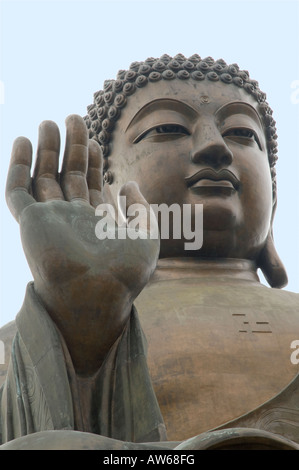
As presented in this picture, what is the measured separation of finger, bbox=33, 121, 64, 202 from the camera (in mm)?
6324

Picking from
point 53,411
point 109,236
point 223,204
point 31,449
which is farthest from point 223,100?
point 31,449

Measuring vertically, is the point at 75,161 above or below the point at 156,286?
above

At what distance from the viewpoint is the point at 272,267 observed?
9.05 metres

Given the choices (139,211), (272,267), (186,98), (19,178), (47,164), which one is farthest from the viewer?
(272,267)

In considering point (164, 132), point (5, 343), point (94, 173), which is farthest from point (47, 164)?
point (164, 132)

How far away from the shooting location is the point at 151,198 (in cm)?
858

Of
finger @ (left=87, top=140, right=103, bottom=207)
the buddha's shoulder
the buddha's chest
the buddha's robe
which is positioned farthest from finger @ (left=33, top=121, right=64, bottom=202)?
the buddha's shoulder

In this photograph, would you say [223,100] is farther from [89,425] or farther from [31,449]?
[31,449]

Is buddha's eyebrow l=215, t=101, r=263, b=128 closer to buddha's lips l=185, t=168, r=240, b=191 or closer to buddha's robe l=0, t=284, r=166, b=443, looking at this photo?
buddha's lips l=185, t=168, r=240, b=191

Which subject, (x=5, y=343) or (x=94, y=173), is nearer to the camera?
(x=94, y=173)

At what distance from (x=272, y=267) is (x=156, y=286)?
43.4 inches

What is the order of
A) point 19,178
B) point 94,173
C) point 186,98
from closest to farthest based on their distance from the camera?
point 19,178 → point 94,173 → point 186,98

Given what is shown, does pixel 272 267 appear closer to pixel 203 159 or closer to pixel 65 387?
pixel 203 159

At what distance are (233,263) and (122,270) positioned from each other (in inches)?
119
